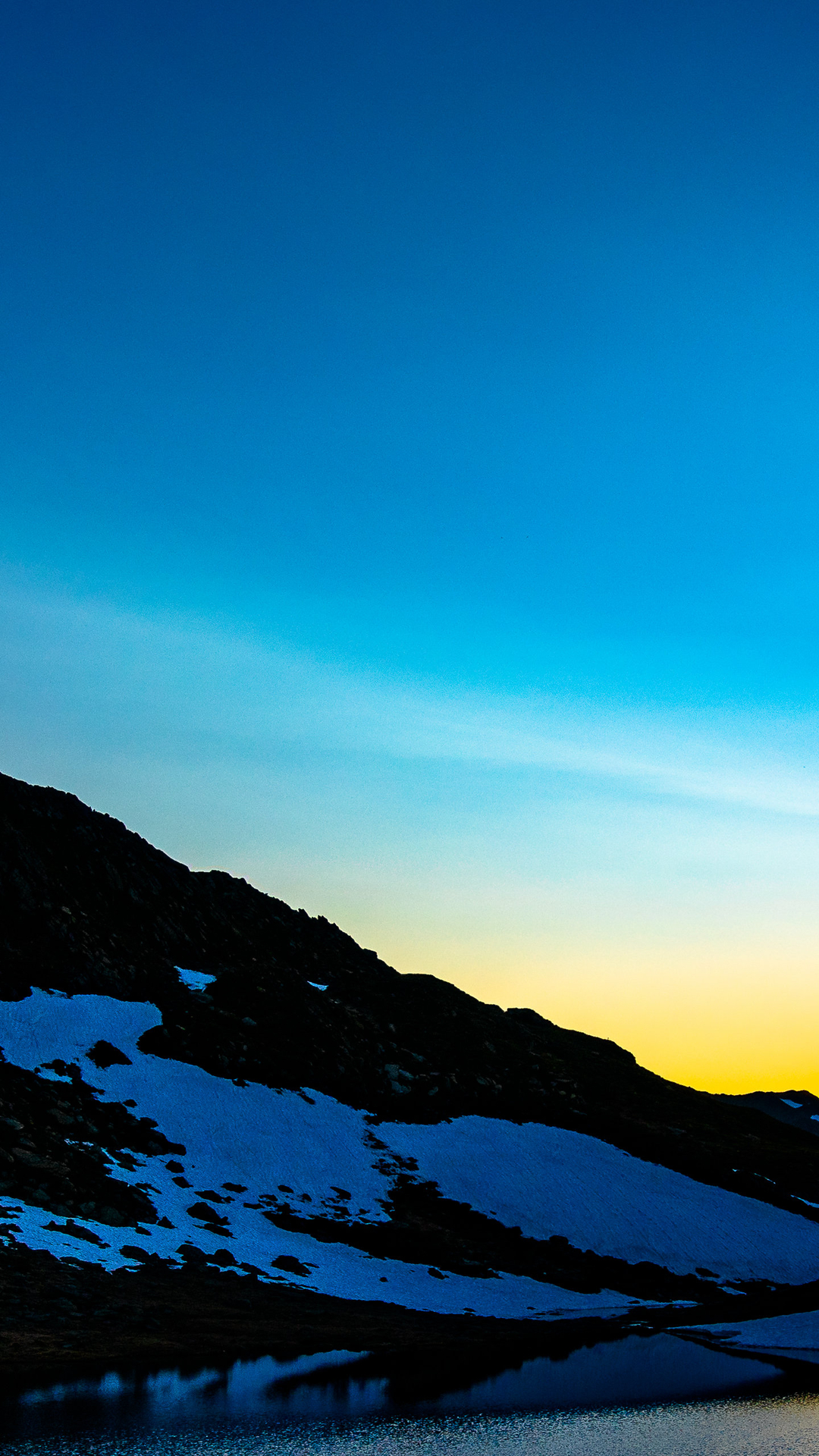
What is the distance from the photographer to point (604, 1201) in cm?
8675

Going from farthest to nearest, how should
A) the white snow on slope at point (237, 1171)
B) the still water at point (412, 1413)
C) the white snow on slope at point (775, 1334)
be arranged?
the white snow on slope at point (237, 1171) < the white snow on slope at point (775, 1334) < the still water at point (412, 1413)

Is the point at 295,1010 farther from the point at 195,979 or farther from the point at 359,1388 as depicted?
the point at 359,1388

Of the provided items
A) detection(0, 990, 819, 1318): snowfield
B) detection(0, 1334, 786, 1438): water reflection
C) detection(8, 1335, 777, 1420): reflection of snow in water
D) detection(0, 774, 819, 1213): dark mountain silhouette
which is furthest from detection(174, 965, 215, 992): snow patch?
detection(0, 1334, 786, 1438): water reflection

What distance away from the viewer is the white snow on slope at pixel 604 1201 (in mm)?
80938

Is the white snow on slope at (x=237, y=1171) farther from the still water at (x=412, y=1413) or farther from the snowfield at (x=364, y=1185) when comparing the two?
the still water at (x=412, y=1413)

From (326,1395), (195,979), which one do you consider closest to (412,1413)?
(326,1395)

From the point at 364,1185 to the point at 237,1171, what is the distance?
11034 mm

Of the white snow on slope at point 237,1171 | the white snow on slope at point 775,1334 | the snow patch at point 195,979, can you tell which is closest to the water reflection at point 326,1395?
the white snow on slope at point 775,1334

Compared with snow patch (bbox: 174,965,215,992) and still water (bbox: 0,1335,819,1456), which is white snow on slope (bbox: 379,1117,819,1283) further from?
still water (bbox: 0,1335,819,1456)

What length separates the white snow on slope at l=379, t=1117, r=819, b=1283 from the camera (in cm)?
8094

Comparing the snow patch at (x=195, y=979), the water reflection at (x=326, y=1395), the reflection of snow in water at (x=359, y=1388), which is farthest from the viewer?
the snow patch at (x=195, y=979)

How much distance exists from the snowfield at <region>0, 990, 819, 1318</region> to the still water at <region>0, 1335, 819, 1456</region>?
17.4 metres

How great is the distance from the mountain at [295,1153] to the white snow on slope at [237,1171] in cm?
25

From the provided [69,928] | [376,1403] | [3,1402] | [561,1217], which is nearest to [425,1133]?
[561,1217]
